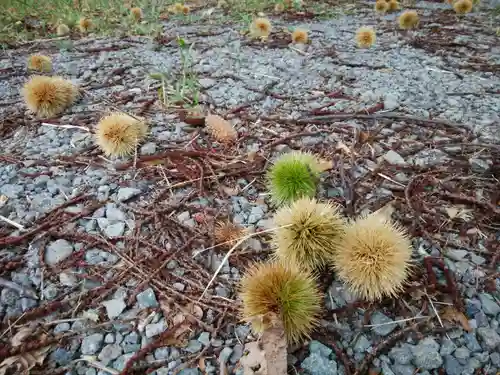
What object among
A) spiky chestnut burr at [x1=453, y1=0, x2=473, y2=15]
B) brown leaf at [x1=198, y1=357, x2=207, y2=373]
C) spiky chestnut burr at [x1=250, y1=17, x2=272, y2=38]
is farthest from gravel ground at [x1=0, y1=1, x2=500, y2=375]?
spiky chestnut burr at [x1=453, y1=0, x2=473, y2=15]

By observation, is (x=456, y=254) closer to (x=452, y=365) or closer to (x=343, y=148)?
(x=452, y=365)

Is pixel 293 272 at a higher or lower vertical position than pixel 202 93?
higher

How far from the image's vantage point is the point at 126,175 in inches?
70.7

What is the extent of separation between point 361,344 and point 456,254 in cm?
53

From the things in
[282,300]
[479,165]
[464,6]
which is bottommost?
[464,6]

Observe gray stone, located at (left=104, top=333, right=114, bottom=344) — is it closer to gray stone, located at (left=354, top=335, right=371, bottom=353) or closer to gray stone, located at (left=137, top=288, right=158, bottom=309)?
gray stone, located at (left=137, top=288, right=158, bottom=309)

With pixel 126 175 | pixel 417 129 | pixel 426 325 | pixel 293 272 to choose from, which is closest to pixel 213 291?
pixel 293 272

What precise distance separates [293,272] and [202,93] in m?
1.80

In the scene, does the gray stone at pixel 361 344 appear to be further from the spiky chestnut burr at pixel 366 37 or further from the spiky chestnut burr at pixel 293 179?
the spiky chestnut burr at pixel 366 37

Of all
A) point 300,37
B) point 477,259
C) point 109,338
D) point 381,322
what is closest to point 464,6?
point 300,37

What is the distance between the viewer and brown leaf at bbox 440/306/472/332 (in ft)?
3.72

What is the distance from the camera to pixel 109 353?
1.08 m

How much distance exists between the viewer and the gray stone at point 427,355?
1.05 m

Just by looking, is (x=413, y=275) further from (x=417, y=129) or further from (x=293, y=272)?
(x=417, y=129)
